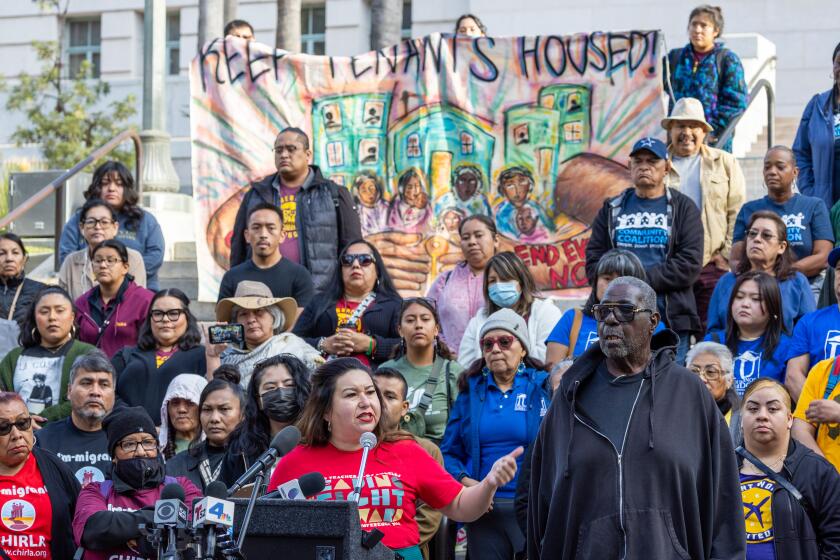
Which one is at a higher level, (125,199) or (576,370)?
(125,199)

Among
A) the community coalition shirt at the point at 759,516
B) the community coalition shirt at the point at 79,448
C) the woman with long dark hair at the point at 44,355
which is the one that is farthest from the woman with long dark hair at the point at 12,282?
the community coalition shirt at the point at 759,516

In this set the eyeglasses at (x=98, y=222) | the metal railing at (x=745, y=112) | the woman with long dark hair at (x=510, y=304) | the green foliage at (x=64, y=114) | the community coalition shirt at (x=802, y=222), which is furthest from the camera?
the green foliage at (x=64, y=114)

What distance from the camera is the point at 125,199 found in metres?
12.7

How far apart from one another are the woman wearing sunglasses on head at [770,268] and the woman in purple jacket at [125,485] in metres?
3.77

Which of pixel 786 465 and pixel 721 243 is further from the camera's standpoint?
pixel 721 243

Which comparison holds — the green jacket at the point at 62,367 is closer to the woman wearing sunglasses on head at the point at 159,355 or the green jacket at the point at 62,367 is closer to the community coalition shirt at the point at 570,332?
the woman wearing sunglasses on head at the point at 159,355

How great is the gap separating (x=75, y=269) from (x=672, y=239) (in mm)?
4573

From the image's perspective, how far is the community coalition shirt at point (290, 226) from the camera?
12.1 m

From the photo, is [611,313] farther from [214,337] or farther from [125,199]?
[125,199]

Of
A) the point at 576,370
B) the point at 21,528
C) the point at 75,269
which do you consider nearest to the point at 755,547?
the point at 576,370

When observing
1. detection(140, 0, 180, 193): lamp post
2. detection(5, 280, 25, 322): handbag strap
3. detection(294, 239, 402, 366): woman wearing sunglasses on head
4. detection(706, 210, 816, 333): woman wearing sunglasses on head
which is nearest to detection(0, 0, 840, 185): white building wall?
detection(140, 0, 180, 193): lamp post

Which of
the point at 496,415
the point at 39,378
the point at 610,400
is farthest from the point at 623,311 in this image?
the point at 39,378

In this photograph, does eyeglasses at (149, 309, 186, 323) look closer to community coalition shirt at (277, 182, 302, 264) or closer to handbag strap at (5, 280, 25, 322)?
community coalition shirt at (277, 182, 302, 264)

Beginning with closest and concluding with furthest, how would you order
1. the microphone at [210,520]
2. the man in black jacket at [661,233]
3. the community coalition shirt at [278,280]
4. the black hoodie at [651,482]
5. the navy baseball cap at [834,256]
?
the microphone at [210,520] < the black hoodie at [651,482] < the navy baseball cap at [834,256] < the man in black jacket at [661,233] < the community coalition shirt at [278,280]
